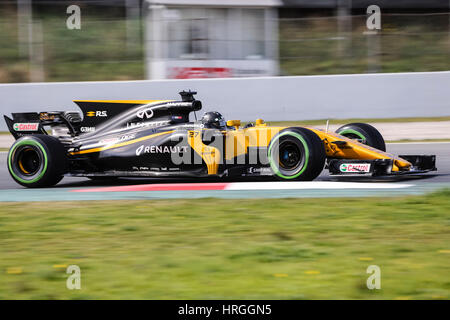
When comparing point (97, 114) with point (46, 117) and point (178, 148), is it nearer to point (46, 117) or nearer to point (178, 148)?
point (46, 117)

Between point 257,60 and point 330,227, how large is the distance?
12213mm

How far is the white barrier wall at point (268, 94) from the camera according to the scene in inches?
645

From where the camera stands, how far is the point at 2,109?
1647 cm

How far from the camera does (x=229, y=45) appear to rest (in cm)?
1795

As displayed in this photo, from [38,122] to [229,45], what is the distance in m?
8.90

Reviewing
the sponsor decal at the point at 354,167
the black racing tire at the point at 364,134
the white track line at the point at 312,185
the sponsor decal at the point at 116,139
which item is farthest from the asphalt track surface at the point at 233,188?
the sponsor decal at the point at 116,139

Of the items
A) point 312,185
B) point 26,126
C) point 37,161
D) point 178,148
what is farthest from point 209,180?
point 26,126

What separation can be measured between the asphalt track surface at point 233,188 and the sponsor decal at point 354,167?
235 mm

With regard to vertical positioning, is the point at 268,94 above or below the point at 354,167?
above

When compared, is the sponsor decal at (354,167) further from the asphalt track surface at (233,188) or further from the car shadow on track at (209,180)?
the car shadow on track at (209,180)

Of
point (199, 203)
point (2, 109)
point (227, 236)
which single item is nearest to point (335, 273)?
point (227, 236)
